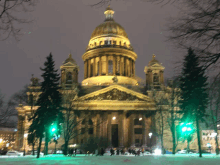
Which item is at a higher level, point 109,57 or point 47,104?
point 109,57

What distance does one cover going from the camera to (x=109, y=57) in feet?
262

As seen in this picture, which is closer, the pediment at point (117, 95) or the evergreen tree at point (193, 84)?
the evergreen tree at point (193, 84)

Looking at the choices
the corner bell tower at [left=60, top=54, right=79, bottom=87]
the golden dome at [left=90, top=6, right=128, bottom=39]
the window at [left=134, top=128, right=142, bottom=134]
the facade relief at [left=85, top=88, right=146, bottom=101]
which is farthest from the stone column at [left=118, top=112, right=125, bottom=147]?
the golden dome at [left=90, top=6, right=128, bottom=39]

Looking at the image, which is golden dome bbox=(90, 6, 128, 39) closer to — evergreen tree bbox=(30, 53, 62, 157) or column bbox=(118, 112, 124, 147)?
column bbox=(118, 112, 124, 147)

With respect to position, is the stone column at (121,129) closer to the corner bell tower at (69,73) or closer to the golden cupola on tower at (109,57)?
the corner bell tower at (69,73)

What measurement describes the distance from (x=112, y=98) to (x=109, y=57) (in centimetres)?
2493

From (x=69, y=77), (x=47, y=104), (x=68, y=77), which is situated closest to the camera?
(x=47, y=104)

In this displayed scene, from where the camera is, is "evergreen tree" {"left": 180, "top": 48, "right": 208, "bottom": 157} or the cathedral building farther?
the cathedral building

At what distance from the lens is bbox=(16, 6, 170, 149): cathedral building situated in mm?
56000

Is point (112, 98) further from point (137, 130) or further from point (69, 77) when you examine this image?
point (69, 77)

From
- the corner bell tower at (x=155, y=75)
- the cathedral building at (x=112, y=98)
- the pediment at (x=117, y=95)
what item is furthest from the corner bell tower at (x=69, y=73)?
the corner bell tower at (x=155, y=75)

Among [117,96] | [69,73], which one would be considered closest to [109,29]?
[69,73]

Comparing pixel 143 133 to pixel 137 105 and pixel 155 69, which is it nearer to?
pixel 137 105

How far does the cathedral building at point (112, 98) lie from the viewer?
56.0 metres
